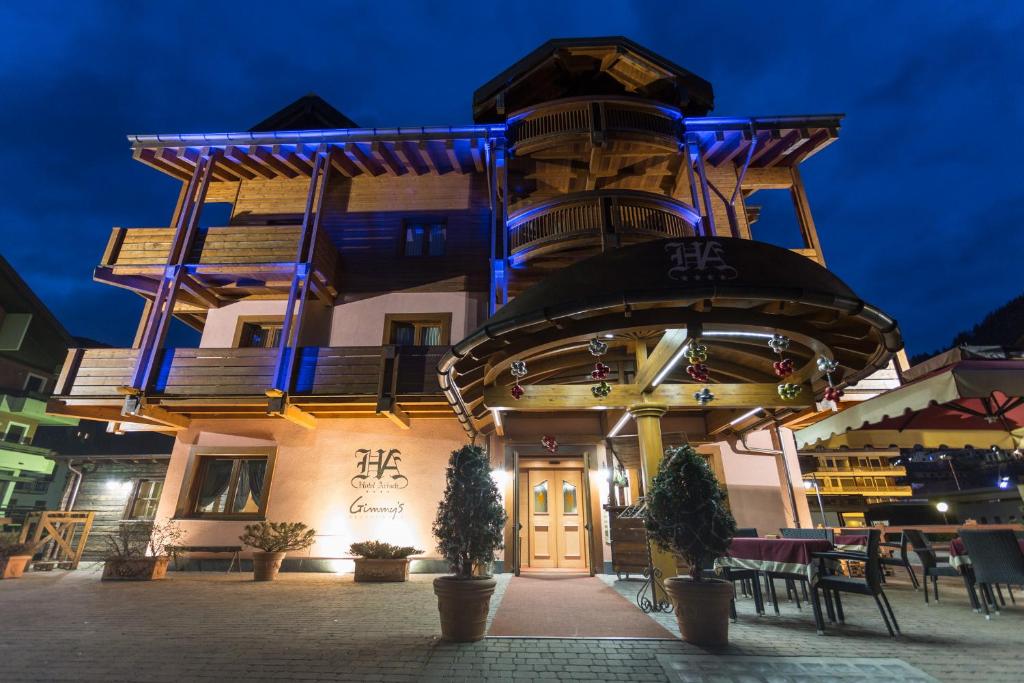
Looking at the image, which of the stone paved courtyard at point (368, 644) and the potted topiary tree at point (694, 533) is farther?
the potted topiary tree at point (694, 533)

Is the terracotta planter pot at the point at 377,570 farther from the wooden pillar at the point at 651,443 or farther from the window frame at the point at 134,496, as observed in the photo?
the window frame at the point at 134,496

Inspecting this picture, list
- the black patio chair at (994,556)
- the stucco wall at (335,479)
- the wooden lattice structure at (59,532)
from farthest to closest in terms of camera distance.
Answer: the wooden lattice structure at (59,532) → the stucco wall at (335,479) → the black patio chair at (994,556)

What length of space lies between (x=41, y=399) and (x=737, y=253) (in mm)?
25947

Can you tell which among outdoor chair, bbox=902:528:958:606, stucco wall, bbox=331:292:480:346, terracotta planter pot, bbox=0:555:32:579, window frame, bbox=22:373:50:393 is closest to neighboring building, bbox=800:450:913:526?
outdoor chair, bbox=902:528:958:606

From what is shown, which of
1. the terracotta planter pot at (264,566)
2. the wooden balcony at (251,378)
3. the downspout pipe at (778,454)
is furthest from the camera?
the downspout pipe at (778,454)

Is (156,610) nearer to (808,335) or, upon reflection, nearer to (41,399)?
(808,335)

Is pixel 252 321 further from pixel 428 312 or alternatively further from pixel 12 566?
pixel 12 566

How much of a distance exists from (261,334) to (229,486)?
3674 millimetres

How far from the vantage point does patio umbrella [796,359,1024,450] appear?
446 cm

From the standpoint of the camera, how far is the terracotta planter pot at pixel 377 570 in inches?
330

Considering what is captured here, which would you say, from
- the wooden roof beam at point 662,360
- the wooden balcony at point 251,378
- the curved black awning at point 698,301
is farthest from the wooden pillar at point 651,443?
the wooden balcony at point 251,378

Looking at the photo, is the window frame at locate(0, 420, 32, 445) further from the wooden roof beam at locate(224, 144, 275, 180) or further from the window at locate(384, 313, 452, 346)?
the window at locate(384, 313, 452, 346)

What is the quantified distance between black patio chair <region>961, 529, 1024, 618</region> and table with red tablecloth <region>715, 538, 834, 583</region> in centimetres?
145

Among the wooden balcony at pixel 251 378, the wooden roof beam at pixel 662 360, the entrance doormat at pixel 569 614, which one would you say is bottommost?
the entrance doormat at pixel 569 614
